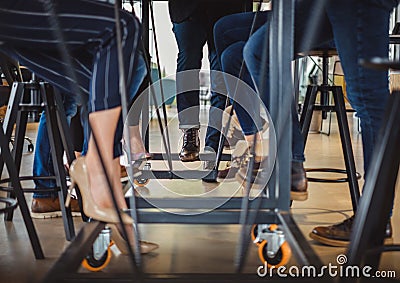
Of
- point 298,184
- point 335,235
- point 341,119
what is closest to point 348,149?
point 341,119

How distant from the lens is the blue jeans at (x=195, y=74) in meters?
3.04

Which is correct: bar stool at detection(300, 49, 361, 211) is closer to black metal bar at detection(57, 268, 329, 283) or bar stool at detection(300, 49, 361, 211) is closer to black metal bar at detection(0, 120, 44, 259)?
black metal bar at detection(57, 268, 329, 283)

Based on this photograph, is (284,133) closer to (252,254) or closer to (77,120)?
(252,254)

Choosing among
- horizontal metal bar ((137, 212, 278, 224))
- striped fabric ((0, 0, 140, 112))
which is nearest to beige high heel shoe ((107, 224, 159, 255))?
horizontal metal bar ((137, 212, 278, 224))

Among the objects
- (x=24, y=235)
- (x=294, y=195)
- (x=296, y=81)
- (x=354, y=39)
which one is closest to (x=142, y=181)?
(x=24, y=235)

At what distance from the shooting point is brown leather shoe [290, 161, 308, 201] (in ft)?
5.18

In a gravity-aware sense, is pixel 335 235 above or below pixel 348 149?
below

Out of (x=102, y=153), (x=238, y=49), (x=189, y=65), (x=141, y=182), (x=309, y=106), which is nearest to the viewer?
(x=102, y=153)

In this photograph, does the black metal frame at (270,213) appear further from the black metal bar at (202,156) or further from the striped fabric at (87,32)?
the black metal bar at (202,156)

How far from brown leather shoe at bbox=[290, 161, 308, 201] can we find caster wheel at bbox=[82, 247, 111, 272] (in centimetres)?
54

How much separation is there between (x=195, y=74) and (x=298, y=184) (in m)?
1.70

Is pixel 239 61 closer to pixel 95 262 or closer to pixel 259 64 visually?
pixel 259 64


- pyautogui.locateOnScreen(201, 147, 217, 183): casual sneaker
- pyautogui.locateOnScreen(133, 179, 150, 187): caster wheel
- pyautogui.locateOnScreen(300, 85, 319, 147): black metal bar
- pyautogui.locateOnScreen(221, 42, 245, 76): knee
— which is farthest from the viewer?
pyautogui.locateOnScreen(201, 147, 217, 183): casual sneaker

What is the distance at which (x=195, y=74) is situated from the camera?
3199 mm
